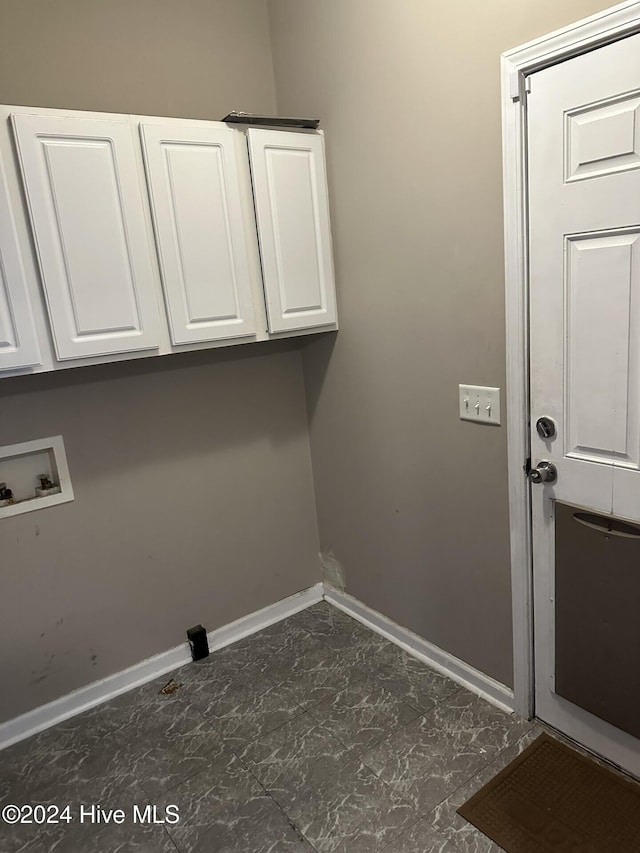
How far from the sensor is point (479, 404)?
75.0 inches

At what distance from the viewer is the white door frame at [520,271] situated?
139cm

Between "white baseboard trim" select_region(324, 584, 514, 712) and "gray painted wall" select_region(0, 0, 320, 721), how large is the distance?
0.37 meters

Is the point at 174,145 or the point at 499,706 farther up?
the point at 174,145

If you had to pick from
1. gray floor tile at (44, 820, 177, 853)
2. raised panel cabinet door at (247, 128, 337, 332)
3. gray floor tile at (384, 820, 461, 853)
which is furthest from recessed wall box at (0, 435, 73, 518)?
gray floor tile at (384, 820, 461, 853)

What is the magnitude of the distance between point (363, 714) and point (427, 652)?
15.3 inches

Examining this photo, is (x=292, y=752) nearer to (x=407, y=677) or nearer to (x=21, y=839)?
(x=407, y=677)

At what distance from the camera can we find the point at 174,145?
189 centimetres

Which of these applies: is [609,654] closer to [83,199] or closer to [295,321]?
[295,321]

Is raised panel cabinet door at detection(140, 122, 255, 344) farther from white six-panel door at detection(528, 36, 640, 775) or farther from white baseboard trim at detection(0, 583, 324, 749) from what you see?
white baseboard trim at detection(0, 583, 324, 749)

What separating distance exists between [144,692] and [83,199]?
1.84 meters

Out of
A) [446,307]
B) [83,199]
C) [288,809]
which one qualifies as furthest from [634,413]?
[83,199]

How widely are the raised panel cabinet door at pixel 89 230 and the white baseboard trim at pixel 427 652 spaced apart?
154 centimetres

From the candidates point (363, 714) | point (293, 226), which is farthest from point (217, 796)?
point (293, 226)

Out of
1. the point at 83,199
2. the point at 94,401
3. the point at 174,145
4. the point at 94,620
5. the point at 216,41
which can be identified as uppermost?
the point at 216,41
